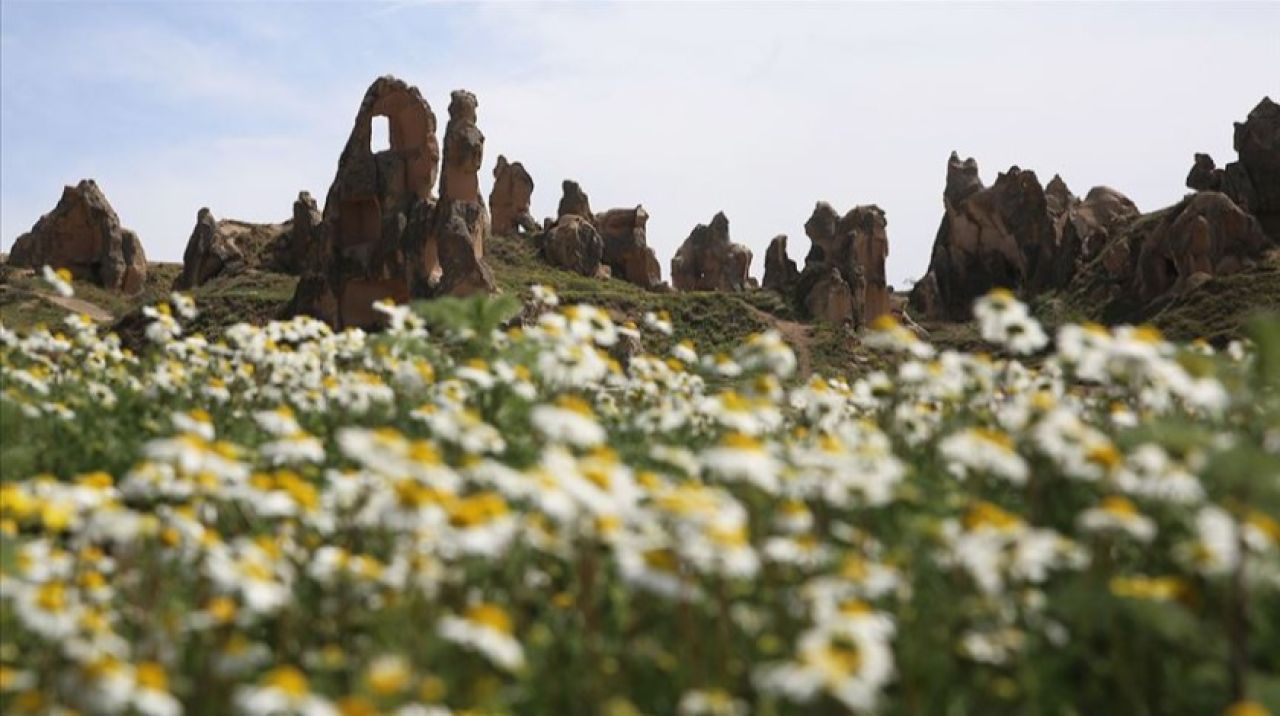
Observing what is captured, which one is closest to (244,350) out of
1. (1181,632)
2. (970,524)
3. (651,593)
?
(651,593)

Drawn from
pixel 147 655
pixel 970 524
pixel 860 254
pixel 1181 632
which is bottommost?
pixel 147 655

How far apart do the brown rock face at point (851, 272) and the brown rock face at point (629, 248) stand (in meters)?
18.2

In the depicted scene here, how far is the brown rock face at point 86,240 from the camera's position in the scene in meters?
97.8

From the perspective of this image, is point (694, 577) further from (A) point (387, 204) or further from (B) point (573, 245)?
(B) point (573, 245)

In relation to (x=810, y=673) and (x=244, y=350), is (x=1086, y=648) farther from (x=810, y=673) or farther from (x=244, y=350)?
(x=244, y=350)

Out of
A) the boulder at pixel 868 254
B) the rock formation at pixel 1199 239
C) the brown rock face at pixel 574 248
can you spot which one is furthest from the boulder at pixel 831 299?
the brown rock face at pixel 574 248

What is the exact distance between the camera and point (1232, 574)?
4797 mm

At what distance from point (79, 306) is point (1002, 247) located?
73568 millimetres

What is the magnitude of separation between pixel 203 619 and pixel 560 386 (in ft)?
15.1

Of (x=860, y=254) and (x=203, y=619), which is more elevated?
(x=860, y=254)

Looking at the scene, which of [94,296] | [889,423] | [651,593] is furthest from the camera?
[94,296]

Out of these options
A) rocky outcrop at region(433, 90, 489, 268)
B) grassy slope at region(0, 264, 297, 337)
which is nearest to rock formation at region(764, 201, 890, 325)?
rocky outcrop at region(433, 90, 489, 268)

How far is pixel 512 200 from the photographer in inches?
4658

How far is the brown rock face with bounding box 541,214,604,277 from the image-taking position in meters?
104
